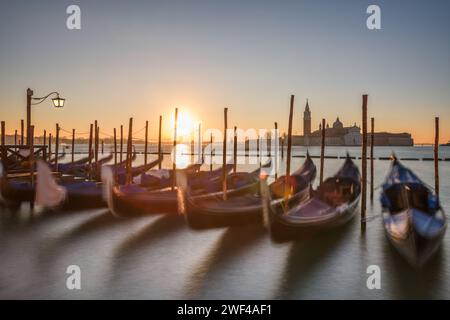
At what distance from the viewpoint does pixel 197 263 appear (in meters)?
9.45

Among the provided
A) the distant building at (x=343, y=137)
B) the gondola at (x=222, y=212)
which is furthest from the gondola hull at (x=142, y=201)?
the distant building at (x=343, y=137)

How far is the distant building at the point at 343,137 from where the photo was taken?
184 m

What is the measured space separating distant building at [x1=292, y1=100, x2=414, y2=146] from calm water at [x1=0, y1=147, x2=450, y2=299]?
169 metres

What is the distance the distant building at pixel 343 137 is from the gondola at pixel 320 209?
543 feet

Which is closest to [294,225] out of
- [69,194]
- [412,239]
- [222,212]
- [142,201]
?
[412,239]

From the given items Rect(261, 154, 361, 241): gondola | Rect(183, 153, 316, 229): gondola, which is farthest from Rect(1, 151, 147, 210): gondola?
Rect(261, 154, 361, 241): gondola

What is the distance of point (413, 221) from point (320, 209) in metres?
2.56

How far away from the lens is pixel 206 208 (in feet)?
34.1

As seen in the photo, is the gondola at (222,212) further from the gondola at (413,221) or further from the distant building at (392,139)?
the distant building at (392,139)

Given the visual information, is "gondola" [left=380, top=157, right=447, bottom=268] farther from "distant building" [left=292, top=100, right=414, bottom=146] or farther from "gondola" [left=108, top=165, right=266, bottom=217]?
"distant building" [left=292, top=100, right=414, bottom=146]

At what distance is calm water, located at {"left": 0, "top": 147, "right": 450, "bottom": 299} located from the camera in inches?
304

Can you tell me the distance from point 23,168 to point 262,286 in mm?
13630

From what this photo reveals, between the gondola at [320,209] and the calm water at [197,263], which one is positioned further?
the gondola at [320,209]

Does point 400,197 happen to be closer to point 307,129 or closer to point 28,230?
point 28,230
